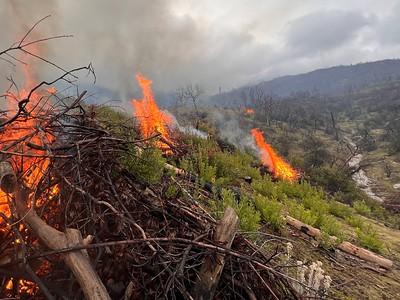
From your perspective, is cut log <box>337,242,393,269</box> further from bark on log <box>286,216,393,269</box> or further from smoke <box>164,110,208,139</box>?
smoke <box>164,110,208,139</box>

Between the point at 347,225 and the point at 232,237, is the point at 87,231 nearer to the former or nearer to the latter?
the point at 232,237

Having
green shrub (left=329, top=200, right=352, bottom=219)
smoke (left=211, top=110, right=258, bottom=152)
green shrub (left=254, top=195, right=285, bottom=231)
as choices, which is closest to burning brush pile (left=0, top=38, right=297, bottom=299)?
green shrub (left=254, top=195, right=285, bottom=231)

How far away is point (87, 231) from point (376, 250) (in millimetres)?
5844

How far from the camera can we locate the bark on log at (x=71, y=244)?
2355 mm

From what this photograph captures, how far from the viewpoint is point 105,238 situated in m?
2.99

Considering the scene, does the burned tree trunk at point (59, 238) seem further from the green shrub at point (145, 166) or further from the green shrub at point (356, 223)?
the green shrub at point (356, 223)

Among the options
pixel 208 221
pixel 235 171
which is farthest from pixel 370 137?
pixel 208 221

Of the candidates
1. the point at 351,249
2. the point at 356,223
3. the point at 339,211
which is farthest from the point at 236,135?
the point at 351,249

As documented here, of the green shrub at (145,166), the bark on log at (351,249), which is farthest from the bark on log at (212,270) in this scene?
the bark on log at (351,249)

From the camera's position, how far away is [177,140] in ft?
31.9

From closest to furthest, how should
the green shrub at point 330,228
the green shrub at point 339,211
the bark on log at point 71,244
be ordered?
the bark on log at point 71,244 → the green shrub at point 330,228 → the green shrub at point 339,211

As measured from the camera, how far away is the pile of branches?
8.51 ft

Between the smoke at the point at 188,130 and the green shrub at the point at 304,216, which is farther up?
the smoke at the point at 188,130

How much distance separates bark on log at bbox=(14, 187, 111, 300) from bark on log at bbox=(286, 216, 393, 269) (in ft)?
15.9
